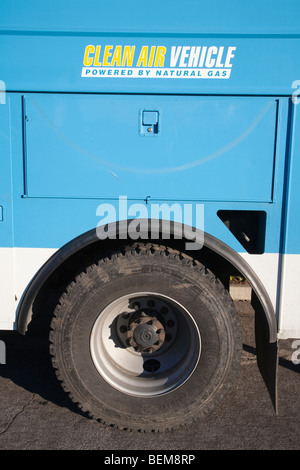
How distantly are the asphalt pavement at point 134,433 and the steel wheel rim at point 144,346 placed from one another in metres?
0.34

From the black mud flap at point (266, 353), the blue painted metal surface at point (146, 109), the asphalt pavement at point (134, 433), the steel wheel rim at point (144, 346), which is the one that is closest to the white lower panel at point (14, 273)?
the blue painted metal surface at point (146, 109)

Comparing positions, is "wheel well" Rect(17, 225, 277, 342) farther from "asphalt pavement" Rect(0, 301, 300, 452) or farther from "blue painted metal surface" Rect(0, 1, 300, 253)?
"asphalt pavement" Rect(0, 301, 300, 452)

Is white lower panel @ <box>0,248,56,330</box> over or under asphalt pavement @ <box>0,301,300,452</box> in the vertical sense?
over

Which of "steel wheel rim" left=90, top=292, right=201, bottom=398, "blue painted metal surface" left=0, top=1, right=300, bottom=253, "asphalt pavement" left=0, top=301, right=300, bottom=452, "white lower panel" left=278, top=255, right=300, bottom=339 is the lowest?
"asphalt pavement" left=0, top=301, right=300, bottom=452

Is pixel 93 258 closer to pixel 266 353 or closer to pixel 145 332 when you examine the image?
pixel 145 332

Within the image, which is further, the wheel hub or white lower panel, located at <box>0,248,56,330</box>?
the wheel hub

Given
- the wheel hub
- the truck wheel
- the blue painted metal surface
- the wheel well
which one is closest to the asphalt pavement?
the truck wheel

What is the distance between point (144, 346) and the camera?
315 centimetres

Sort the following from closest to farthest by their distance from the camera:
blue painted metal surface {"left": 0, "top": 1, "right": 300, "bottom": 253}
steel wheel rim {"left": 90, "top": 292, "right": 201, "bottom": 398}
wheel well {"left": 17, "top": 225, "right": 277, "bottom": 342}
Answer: blue painted metal surface {"left": 0, "top": 1, "right": 300, "bottom": 253} → wheel well {"left": 17, "top": 225, "right": 277, "bottom": 342} → steel wheel rim {"left": 90, "top": 292, "right": 201, "bottom": 398}

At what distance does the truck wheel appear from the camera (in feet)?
9.61

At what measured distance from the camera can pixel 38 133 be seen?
2.86 metres

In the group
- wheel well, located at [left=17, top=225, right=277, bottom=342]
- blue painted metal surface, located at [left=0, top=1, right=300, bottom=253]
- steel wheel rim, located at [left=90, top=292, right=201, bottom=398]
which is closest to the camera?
blue painted metal surface, located at [left=0, top=1, right=300, bottom=253]

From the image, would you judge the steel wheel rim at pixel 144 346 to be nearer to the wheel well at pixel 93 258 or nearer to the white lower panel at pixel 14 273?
the wheel well at pixel 93 258

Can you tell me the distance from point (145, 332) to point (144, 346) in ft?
0.35
